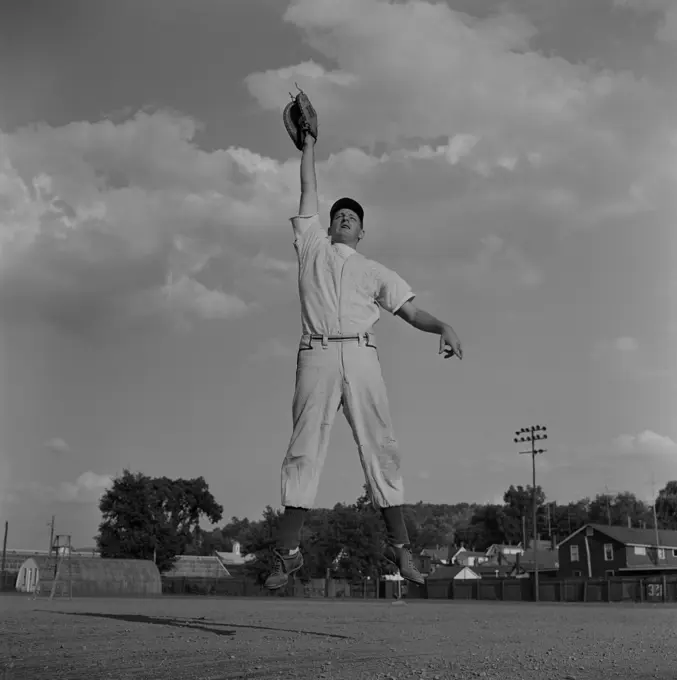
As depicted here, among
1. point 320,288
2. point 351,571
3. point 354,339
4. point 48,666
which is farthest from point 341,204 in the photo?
point 351,571

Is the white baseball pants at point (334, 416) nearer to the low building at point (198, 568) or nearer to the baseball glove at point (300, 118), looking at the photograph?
the baseball glove at point (300, 118)

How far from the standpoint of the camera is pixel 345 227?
8148 mm

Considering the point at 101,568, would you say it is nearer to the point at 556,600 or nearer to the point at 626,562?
the point at 556,600

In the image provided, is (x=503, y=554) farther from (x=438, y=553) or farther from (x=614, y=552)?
(x=614, y=552)

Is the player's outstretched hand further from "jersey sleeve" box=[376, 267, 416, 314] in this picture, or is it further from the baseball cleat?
the baseball cleat

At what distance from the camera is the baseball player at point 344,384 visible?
284 inches

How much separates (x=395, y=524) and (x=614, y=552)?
7744cm

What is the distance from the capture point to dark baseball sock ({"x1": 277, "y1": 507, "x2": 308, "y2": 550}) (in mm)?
7199

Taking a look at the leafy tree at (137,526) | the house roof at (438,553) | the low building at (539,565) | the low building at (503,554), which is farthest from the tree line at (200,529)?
the house roof at (438,553)

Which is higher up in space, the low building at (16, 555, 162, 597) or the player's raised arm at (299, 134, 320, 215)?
the player's raised arm at (299, 134, 320, 215)

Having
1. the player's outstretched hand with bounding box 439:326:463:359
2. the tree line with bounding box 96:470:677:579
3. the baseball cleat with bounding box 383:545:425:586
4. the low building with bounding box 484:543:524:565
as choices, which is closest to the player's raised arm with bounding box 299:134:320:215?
the player's outstretched hand with bounding box 439:326:463:359

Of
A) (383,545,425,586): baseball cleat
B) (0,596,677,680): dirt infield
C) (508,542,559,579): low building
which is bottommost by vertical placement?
(508,542,559,579): low building

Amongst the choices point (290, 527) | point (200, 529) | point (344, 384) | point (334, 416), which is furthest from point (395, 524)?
point (200, 529)

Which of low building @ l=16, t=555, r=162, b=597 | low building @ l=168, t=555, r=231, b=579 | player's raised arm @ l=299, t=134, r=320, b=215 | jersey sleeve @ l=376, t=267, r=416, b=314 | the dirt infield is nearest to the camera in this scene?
the dirt infield
